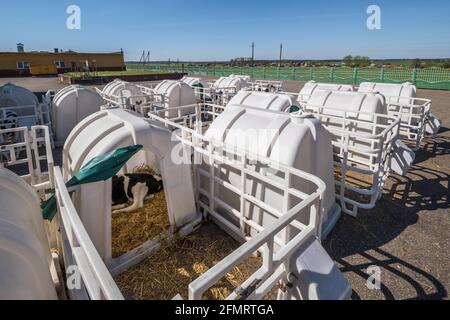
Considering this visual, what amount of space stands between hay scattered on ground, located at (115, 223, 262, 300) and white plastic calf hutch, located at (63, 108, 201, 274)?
21 centimetres

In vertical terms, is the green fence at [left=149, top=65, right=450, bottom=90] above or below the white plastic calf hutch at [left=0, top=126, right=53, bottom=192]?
above

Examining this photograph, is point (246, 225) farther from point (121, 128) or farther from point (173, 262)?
point (121, 128)

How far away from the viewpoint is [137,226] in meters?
4.48

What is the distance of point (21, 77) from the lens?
4250 cm

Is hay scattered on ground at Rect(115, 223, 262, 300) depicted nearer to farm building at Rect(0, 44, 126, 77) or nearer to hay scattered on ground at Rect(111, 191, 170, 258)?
hay scattered on ground at Rect(111, 191, 170, 258)

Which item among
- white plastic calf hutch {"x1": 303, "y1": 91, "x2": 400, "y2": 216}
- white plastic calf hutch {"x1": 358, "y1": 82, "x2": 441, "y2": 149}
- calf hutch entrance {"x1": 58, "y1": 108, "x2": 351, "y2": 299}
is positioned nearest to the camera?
calf hutch entrance {"x1": 58, "y1": 108, "x2": 351, "y2": 299}

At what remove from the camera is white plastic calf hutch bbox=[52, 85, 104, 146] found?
1038 cm

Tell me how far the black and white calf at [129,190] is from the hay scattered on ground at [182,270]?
103 cm

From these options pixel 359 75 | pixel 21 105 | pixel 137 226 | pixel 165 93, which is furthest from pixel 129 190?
pixel 359 75

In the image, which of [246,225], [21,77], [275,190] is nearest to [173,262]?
[246,225]

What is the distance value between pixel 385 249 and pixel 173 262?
3.36 metres

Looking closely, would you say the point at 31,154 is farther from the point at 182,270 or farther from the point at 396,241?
the point at 396,241

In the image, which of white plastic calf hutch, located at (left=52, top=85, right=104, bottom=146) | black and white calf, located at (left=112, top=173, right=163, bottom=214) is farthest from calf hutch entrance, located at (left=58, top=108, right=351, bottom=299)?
white plastic calf hutch, located at (left=52, top=85, right=104, bottom=146)

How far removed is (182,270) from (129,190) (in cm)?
172
